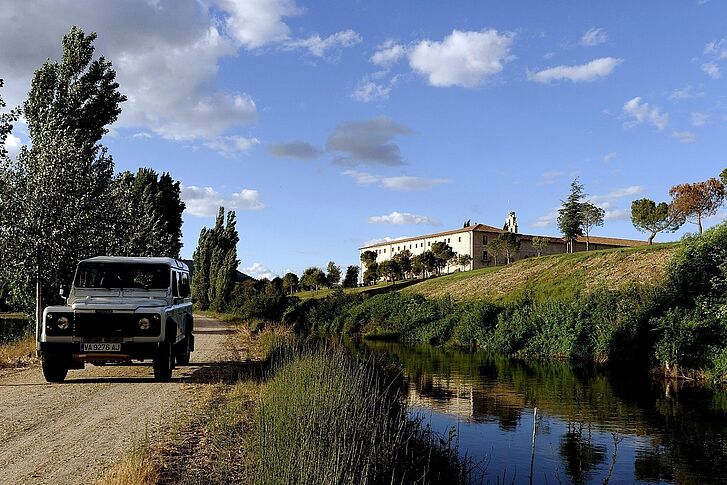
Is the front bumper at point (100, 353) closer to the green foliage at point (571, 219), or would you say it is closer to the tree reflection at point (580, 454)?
the tree reflection at point (580, 454)

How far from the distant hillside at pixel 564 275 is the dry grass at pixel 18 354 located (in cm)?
3538

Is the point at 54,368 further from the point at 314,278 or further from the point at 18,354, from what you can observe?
the point at 314,278

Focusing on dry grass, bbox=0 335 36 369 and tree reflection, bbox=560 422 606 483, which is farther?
dry grass, bbox=0 335 36 369

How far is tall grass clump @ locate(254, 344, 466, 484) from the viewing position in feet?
20.5

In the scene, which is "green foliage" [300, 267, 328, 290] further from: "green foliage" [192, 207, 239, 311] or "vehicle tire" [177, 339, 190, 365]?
"vehicle tire" [177, 339, 190, 365]

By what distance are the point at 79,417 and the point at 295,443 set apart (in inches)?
220

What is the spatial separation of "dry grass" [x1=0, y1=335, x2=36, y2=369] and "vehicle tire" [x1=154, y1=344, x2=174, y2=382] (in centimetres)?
600

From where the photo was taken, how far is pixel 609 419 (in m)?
17.0

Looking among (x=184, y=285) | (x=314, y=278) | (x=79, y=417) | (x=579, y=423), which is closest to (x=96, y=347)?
(x=79, y=417)

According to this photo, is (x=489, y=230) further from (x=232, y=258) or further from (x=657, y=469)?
(x=657, y=469)

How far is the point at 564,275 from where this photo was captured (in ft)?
186

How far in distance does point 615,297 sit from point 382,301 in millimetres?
27070

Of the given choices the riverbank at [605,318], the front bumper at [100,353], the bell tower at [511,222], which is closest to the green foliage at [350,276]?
the bell tower at [511,222]

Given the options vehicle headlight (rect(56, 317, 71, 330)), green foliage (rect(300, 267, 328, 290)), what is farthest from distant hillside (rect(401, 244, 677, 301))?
green foliage (rect(300, 267, 328, 290))
